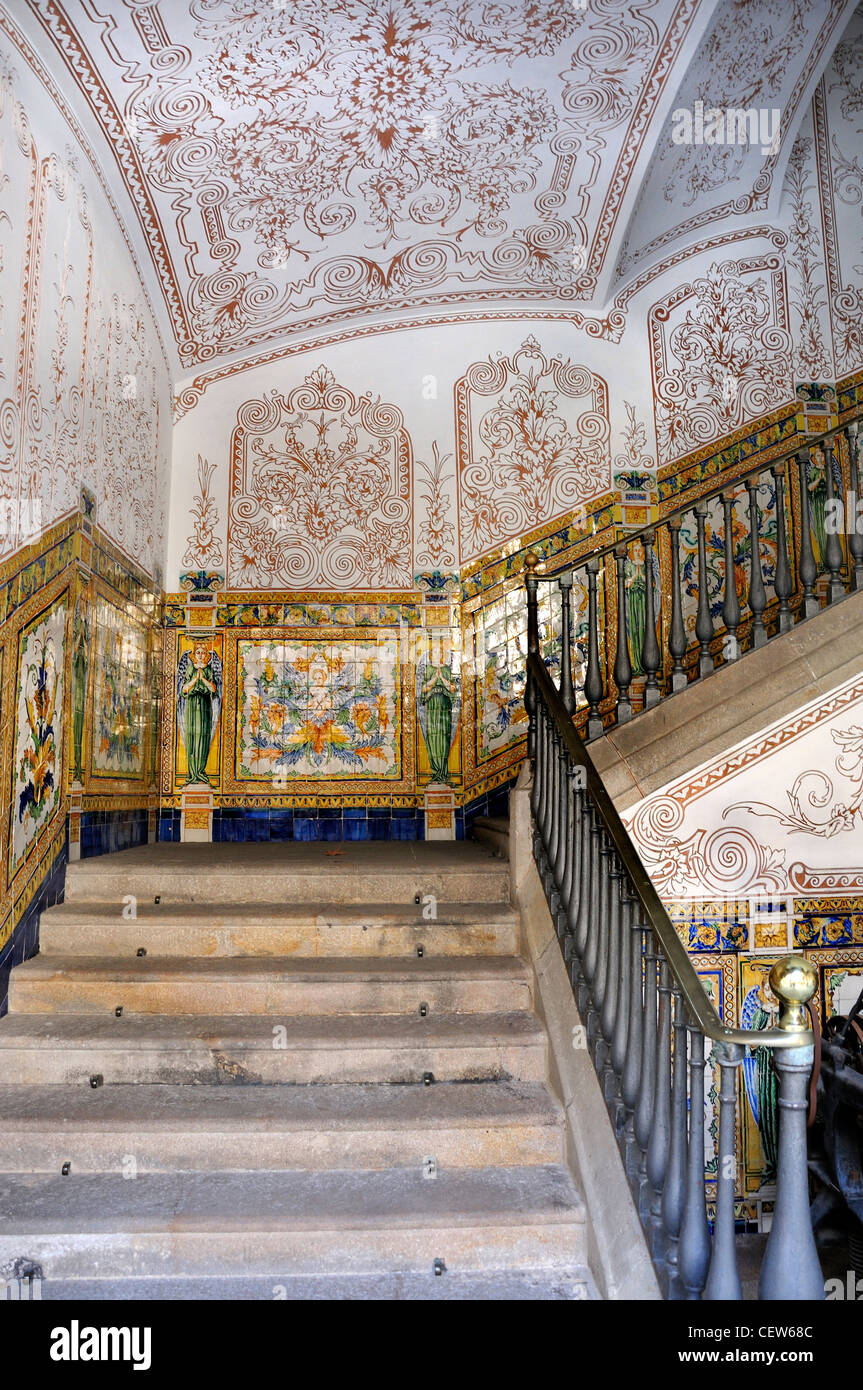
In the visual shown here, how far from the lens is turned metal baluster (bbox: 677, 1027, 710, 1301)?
78.9 inches

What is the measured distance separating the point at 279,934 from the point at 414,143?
373 cm

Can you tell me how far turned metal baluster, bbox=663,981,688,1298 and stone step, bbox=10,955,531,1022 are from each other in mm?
1174

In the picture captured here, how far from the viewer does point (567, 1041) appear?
9.46 feet

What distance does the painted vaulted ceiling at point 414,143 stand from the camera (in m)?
3.93

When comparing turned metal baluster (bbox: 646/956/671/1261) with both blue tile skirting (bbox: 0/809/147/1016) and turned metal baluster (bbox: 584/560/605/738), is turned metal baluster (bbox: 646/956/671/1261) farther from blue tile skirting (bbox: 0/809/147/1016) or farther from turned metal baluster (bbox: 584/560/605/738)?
blue tile skirting (bbox: 0/809/147/1016)

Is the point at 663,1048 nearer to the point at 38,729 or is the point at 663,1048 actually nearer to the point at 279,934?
the point at 279,934

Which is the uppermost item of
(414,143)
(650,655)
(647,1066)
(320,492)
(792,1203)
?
(414,143)

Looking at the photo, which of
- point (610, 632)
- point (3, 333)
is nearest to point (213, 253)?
point (3, 333)

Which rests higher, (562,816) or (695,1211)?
(562,816)

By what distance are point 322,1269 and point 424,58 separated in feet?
14.8

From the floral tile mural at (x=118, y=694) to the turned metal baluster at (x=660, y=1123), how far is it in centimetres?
302

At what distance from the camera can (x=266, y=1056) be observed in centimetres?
303

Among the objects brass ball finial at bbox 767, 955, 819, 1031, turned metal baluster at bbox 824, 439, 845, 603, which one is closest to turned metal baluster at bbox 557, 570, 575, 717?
turned metal baluster at bbox 824, 439, 845, 603

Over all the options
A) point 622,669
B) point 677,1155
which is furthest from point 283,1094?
point 622,669
